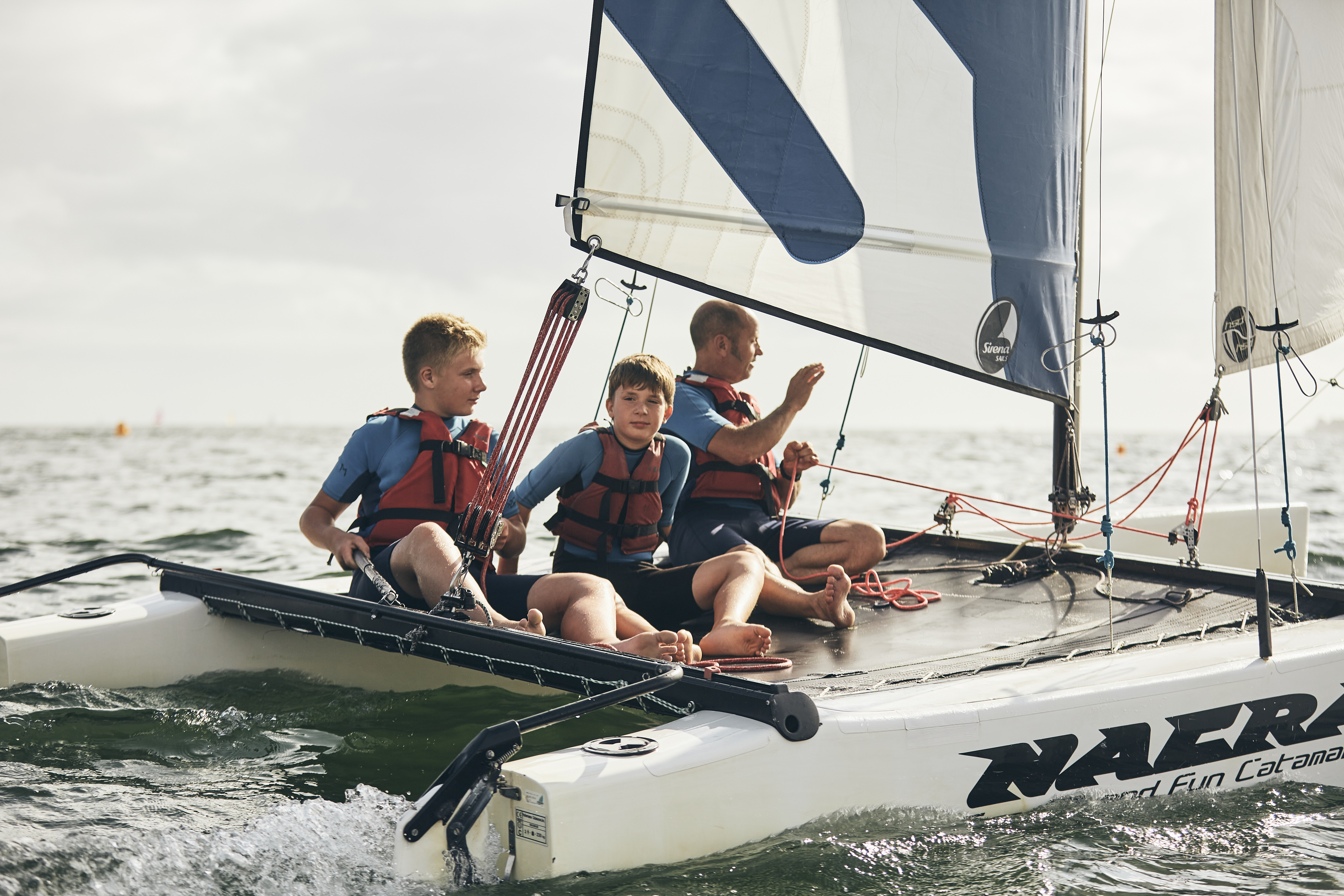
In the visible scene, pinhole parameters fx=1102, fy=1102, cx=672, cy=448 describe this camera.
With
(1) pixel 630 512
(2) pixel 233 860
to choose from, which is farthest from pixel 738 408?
(2) pixel 233 860

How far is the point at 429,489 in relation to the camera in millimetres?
2930

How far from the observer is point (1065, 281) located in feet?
12.0

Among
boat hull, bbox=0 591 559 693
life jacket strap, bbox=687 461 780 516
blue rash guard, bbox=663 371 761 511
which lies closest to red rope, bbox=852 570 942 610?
life jacket strap, bbox=687 461 780 516

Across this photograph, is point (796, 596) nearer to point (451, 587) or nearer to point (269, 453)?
point (451, 587)

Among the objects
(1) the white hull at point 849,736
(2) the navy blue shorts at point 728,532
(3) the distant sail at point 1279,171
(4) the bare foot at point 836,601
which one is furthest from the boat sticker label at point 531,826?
(3) the distant sail at point 1279,171

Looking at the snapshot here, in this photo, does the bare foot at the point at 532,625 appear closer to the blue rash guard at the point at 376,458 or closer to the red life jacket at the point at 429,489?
the red life jacket at the point at 429,489

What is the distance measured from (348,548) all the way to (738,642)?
1018 millimetres

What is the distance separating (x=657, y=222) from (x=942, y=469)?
16840mm

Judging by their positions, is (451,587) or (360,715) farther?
(360,715)

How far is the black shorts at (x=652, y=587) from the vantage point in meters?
3.07

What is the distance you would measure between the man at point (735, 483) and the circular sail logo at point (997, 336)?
25.8 inches

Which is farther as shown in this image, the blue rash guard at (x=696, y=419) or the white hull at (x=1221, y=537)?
the white hull at (x=1221, y=537)

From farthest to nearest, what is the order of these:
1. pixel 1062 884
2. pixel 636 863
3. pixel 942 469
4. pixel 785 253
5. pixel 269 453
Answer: pixel 269 453, pixel 942 469, pixel 785 253, pixel 1062 884, pixel 636 863

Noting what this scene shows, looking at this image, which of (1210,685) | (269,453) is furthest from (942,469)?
(1210,685)
